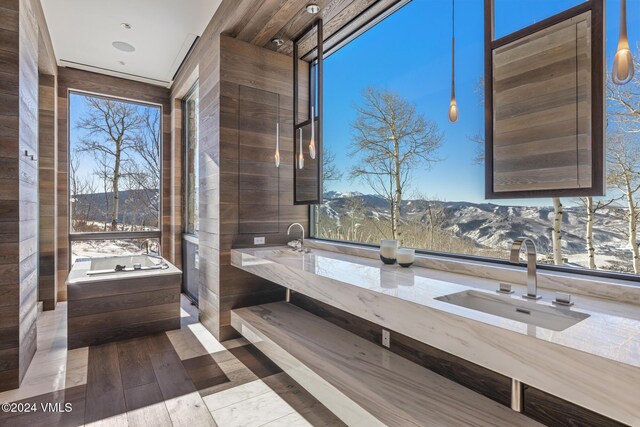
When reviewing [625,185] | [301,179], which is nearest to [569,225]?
[625,185]

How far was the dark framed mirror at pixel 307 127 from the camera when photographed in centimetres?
305

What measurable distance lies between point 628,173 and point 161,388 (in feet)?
10.0

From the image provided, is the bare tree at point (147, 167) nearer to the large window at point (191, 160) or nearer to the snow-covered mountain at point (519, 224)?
the large window at point (191, 160)

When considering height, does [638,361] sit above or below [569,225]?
below

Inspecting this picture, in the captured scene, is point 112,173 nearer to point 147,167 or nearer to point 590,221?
point 147,167

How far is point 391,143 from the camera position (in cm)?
269

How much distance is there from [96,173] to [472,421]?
212 inches

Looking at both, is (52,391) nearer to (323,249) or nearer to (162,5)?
(323,249)

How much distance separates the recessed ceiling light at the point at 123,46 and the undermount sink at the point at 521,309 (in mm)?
4427

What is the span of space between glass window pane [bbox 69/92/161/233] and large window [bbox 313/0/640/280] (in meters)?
3.21

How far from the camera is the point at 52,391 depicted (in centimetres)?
237

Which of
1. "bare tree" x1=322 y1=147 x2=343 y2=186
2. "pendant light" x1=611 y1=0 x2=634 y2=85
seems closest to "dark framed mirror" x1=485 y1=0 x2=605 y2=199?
"pendant light" x1=611 y1=0 x2=634 y2=85

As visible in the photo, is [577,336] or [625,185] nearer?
[577,336]

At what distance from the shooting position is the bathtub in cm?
310
